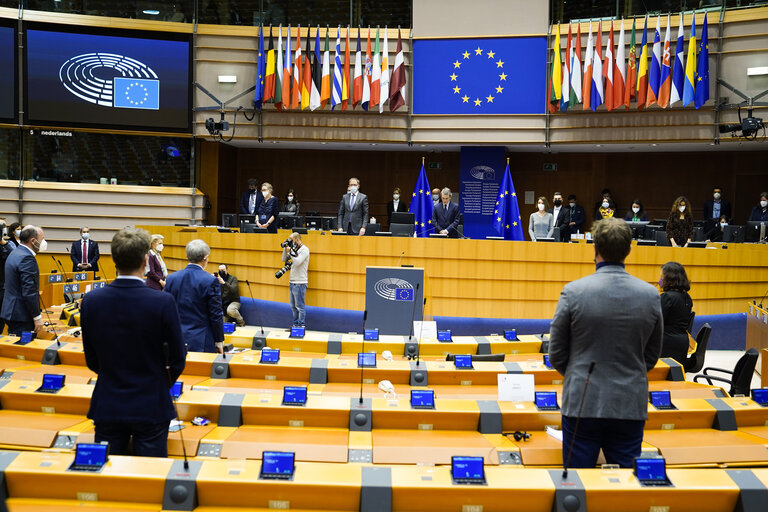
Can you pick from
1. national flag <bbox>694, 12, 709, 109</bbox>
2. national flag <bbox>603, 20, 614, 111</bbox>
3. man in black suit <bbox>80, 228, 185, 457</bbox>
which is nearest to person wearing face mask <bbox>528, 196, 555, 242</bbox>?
national flag <bbox>603, 20, 614, 111</bbox>

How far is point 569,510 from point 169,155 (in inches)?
470

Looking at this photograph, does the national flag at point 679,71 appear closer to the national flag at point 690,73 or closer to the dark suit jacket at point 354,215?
the national flag at point 690,73

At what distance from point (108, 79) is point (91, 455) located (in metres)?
11.4

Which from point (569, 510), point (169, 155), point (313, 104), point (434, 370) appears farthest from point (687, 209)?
point (169, 155)

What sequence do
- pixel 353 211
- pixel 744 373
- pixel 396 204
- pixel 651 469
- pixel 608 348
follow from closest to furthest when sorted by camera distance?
pixel 651 469 < pixel 608 348 < pixel 744 373 < pixel 353 211 < pixel 396 204

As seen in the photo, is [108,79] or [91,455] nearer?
[91,455]

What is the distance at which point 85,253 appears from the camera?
11.3 metres

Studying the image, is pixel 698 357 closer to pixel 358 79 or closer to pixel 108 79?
pixel 358 79

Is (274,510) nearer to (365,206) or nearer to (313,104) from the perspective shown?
(365,206)

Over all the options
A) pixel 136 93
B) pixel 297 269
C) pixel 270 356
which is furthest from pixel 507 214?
pixel 136 93

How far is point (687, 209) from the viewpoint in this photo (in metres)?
8.62

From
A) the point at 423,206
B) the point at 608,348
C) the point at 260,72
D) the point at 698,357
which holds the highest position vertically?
the point at 260,72

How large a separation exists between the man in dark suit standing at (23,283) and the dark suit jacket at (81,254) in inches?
240

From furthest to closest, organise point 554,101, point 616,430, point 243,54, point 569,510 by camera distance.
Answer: point 243,54 → point 554,101 → point 616,430 → point 569,510
